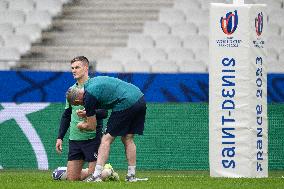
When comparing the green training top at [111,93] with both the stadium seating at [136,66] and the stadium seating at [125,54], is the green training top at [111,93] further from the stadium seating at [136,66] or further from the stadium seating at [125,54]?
the stadium seating at [125,54]

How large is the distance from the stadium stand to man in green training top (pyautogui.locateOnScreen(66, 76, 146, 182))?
922 centimetres

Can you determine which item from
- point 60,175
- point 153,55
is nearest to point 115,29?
point 153,55

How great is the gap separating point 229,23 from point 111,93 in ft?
6.99

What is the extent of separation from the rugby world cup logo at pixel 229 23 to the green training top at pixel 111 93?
1684 millimetres

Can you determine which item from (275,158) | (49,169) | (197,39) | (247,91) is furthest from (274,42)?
(247,91)

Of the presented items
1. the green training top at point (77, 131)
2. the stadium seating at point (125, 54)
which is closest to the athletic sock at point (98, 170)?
the green training top at point (77, 131)

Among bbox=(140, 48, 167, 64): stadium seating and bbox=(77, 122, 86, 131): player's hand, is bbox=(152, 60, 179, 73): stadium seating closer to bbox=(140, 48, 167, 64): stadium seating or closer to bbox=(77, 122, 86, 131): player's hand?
bbox=(140, 48, 167, 64): stadium seating

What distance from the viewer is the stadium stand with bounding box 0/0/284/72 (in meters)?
24.0

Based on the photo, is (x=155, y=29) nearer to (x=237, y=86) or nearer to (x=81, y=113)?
(x=237, y=86)

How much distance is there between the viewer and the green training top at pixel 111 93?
13.8 meters

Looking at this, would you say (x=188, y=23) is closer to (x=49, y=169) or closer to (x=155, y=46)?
(x=155, y=46)

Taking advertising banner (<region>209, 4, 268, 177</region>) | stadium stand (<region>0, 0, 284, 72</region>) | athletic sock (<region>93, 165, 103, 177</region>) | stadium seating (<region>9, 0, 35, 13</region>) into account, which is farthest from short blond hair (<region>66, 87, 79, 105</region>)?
stadium seating (<region>9, 0, 35, 13</region>)

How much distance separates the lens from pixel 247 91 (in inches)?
589

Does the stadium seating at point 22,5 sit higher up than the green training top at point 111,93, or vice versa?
the stadium seating at point 22,5
